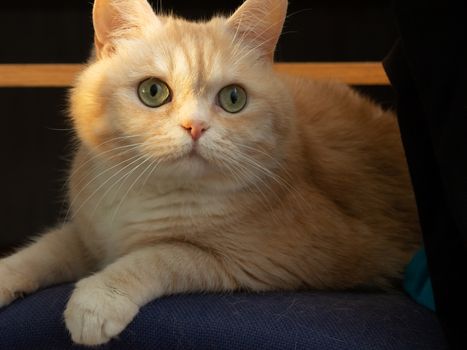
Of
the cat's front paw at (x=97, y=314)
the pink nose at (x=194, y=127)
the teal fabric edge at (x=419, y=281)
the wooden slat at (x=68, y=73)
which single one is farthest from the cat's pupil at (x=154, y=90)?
the wooden slat at (x=68, y=73)

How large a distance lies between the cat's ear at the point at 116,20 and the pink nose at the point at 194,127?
29 cm

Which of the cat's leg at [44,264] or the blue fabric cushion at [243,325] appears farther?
the cat's leg at [44,264]

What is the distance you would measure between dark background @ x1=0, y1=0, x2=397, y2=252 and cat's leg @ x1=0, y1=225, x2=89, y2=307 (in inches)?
43.9

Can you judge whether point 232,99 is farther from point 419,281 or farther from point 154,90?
point 419,281

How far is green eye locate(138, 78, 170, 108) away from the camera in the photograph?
1.15 metres

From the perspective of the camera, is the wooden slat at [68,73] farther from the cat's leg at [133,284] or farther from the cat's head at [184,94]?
the cat's leg at [133,284]

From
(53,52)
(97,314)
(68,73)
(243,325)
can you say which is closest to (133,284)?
(97,314)

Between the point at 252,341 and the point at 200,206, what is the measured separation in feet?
1.05

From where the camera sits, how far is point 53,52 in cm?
264

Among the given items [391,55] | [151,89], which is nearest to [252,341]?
[151,89]

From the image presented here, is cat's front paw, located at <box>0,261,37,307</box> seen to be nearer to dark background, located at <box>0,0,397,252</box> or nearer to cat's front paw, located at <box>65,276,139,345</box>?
cat's front paw, located at <box>65,276,139,345</box>

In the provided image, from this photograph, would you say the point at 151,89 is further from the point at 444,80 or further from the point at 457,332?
the point at 457,332

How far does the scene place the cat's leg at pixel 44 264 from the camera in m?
1.21

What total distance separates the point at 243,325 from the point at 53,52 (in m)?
1.94
